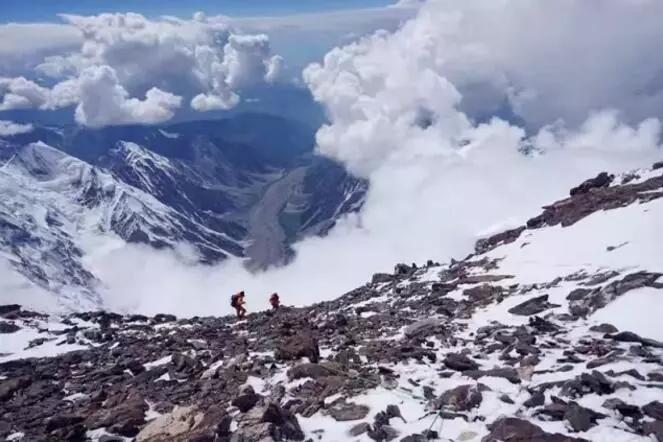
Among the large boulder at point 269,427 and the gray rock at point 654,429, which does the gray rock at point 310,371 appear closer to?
the large boulder at point 269,427

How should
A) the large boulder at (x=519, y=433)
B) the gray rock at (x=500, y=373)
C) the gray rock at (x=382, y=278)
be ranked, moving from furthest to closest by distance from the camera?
1. the gray rock at (x=382, y=278)
2. the gray rock at (x=500, y=373)
3. the large boulder at (x=519, y=433)

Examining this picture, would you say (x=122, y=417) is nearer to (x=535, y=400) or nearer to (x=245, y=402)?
(x=245, y=402)

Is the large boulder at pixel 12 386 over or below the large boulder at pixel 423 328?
over

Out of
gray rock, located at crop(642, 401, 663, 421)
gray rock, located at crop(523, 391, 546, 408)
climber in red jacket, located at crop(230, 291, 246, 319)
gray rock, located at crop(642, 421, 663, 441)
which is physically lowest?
gray rock, located at crop(642, 421, 663, 441)

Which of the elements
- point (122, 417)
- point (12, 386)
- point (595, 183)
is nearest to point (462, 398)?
point (122, 417)

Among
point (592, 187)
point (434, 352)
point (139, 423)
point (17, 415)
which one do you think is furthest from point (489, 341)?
point (592, 187)

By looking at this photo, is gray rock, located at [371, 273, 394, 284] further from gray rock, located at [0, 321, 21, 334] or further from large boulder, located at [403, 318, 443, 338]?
gray rock, located at [0, 321, 21, 334]

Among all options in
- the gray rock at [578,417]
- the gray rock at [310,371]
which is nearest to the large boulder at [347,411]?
the gray rock at [310,371]

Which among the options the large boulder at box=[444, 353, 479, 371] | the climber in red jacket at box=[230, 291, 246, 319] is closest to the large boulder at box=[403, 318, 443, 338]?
the large boulder at box=[444, 353, 479, 371]
